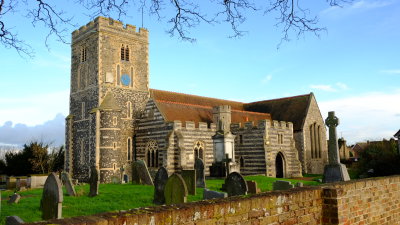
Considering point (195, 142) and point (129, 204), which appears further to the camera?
point (195, 142)

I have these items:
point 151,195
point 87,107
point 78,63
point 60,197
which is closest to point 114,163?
point 87,107

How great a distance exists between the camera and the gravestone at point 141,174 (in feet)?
52.5

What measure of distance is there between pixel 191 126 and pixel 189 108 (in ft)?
11.6

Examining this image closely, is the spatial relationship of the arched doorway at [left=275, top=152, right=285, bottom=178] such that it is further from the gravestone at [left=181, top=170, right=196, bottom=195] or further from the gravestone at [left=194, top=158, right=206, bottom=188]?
the gravestone at [left=181, top=170, right=196, bottom=195]

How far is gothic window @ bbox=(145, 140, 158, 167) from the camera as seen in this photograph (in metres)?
26.0

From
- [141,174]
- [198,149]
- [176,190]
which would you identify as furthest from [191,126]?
[176,190]

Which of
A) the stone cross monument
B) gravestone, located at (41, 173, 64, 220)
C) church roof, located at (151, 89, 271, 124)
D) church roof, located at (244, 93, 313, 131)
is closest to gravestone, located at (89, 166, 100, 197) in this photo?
gravestone, located at (41, 173, 64, 220)

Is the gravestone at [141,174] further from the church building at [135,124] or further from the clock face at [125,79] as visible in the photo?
the clock face at [125,79]

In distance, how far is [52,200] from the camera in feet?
24.1

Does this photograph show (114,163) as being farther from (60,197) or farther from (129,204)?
(60,197)

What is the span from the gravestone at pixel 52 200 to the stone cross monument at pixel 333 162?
9634 millimetres

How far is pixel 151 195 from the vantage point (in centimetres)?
1166

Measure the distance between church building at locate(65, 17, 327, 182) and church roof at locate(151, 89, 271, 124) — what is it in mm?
103

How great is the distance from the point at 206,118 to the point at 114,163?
26.0 ft
